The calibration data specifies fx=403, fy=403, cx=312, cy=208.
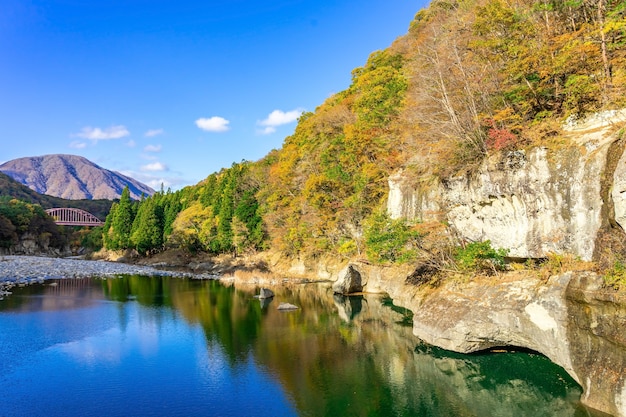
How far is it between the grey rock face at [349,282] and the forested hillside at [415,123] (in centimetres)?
334

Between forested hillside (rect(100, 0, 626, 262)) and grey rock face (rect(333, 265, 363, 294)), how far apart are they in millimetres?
3336

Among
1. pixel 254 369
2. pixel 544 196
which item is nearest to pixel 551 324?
pixel 544 196

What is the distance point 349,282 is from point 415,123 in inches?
567

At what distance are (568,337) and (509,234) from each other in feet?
18.8

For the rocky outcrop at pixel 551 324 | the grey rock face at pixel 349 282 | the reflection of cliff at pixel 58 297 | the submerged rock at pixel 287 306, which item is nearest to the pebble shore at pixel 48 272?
the reflection of cliff at pixel 58 297

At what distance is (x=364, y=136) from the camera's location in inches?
1437

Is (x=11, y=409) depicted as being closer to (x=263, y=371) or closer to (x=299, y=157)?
(x=263, y=371)

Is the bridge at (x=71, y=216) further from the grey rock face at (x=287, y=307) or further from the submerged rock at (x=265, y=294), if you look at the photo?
the grey rock face at (x=287, y=307)

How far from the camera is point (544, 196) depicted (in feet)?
50.2

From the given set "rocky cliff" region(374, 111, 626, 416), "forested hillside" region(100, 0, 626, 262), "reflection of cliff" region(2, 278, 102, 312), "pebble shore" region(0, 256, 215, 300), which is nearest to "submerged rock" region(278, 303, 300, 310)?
"forested hillside" region(100, 0, 626, 262)

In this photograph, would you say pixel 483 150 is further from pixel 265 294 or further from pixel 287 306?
pixel 265 294

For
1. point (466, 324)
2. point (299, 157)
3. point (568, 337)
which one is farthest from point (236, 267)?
point (568, 337)

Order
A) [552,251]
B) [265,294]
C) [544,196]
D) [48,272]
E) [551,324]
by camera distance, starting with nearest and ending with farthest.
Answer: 1. [551,324]
2. [552,251]
3. [544,196]
4. [265,294]
5. [48,272]

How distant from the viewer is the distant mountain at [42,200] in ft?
431
